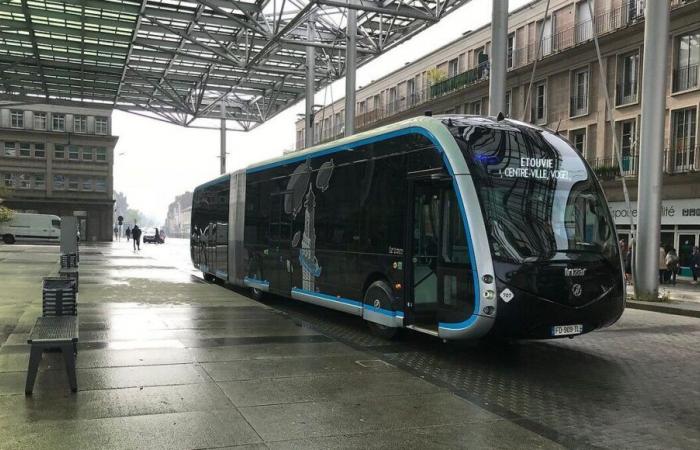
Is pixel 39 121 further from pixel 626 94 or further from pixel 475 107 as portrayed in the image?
pixel 626 94

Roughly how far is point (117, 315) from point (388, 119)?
38824 millimetres

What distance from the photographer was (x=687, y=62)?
24844mm

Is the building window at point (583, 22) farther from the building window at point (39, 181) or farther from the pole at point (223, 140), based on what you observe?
the building window at point (39, 181)

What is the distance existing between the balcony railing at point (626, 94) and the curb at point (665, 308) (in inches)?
572

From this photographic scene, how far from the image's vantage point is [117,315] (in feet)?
35.5

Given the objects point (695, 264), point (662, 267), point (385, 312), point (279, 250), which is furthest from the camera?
point (695, 264)

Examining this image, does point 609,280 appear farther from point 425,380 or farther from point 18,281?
point 18,281

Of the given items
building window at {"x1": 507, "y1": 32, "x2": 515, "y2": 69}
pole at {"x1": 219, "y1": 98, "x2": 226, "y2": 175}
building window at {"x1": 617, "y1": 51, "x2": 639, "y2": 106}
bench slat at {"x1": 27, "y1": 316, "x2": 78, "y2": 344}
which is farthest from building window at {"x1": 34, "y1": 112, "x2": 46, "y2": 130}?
bench slat at {"x1": 27, "y1": 316, "x2": 78, "y2": 344}

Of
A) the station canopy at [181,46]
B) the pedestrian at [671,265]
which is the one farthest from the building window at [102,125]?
the pedestrian at [671,265]

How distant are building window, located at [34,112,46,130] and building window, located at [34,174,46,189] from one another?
16.6 ft

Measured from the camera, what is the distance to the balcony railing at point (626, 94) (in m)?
27.1

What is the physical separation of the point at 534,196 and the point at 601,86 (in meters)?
23.5

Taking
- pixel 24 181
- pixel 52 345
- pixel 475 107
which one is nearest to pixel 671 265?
pixel 475 107

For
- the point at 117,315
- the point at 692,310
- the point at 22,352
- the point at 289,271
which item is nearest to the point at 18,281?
the point at 117,315
